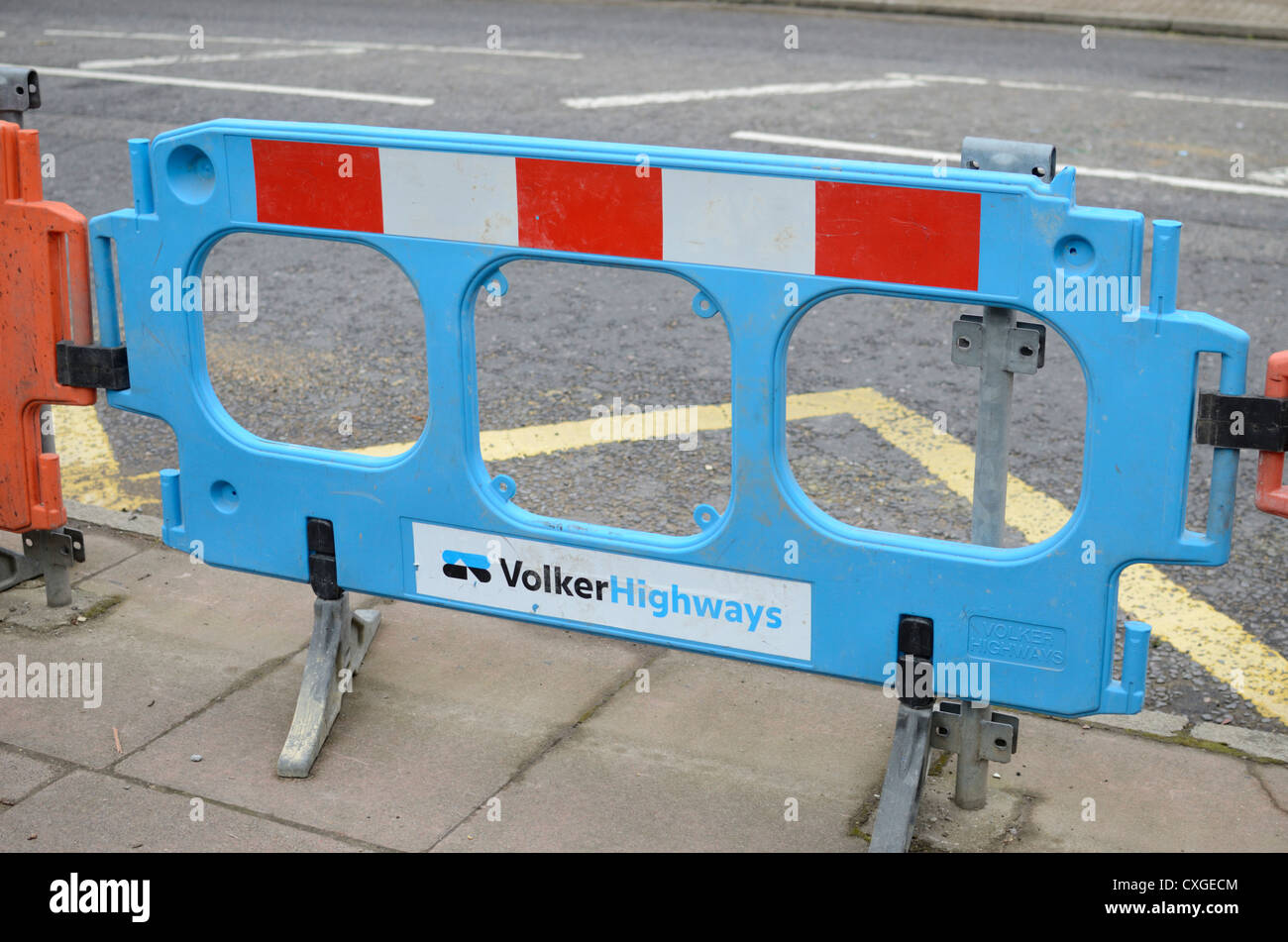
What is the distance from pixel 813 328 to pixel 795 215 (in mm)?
3598

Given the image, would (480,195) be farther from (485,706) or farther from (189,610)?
(189,610)

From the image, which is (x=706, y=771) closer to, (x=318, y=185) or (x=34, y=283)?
(x=318, y=185)

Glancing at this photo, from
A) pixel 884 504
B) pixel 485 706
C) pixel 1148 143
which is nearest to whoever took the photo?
pixel 485 706

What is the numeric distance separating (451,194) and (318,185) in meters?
0.34

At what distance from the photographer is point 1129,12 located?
46.7 ft

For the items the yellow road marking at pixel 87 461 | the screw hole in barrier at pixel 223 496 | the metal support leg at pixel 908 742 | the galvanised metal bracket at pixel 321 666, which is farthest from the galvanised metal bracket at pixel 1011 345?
the yellow road marking at pixel 87 461

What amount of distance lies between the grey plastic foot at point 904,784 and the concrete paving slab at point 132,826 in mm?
1143

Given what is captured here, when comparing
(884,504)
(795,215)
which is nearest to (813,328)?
(884,504)

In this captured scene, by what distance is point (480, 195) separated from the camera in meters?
3.18

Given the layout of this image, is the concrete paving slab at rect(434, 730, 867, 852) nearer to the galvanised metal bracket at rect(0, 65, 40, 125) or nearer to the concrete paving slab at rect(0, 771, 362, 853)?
the concrete paving slab at rect(0, 771, 362, 853)

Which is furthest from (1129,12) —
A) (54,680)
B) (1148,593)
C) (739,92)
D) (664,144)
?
(54,680)

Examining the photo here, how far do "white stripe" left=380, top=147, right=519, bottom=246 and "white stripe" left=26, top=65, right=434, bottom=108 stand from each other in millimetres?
7666

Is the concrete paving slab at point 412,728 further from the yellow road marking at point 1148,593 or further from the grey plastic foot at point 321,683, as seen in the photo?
the yellow road marking at point 1148,593

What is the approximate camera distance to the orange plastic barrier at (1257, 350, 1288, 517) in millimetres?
2801
